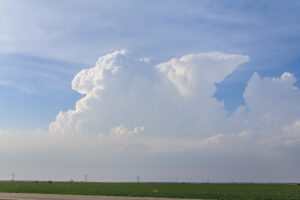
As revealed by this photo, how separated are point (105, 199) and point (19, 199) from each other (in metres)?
9.61

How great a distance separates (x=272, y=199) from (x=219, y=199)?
857 cm

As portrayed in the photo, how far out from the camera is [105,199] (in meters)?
39.6

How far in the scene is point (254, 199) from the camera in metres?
47.2

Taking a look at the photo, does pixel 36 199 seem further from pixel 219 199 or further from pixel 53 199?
pixel 219 199

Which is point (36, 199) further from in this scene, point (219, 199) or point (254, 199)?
point (254, 199)

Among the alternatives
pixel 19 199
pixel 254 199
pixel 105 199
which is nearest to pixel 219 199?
pixel 254 199

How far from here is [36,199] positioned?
1539 inches

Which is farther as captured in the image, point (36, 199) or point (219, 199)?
point (219, 199)

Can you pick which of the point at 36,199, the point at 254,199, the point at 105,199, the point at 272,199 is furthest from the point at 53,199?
the point at 272,199

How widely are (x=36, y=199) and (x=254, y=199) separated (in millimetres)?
28928

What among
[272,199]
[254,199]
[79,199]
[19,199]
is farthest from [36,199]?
[272,199]

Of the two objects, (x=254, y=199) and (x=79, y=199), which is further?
(x=254, y=199)

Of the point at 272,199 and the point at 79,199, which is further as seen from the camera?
the point at 272,199

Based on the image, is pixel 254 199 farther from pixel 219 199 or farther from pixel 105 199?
pixel 105 199
